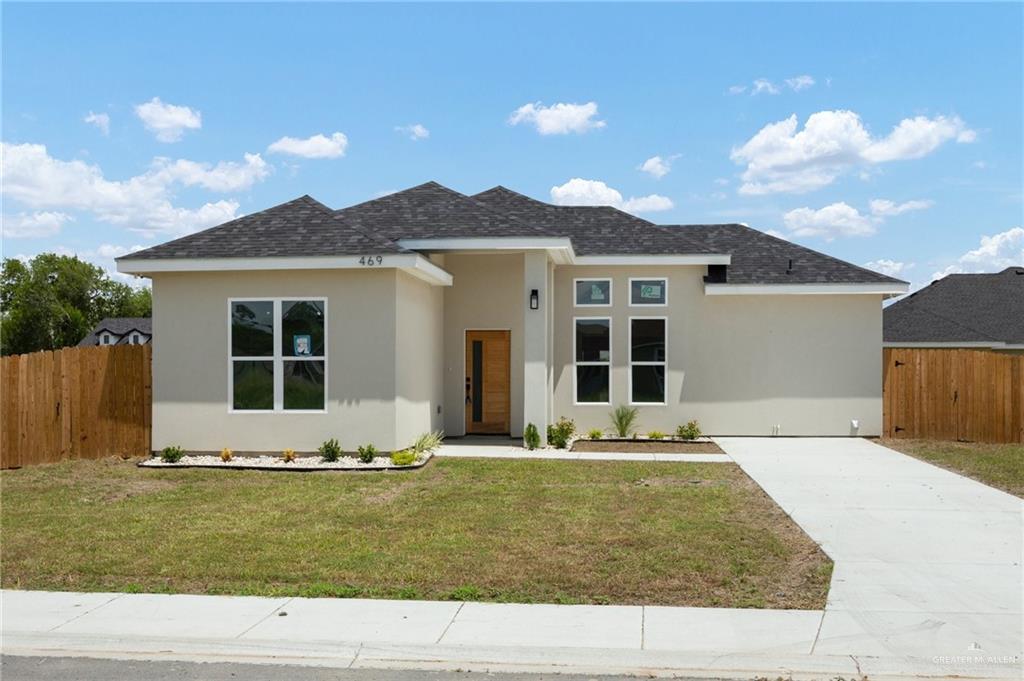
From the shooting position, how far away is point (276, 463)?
46.3 ft

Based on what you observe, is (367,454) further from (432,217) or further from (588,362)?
(588,362)

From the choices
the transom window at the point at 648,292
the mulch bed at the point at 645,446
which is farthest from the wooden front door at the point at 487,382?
the transom window at the point at 648,292

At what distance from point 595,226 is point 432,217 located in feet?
14.4

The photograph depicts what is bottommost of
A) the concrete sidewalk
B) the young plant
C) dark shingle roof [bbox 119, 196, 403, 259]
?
the concrete sidewalk

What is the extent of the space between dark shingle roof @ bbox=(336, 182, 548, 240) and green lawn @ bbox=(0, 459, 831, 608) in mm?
5084

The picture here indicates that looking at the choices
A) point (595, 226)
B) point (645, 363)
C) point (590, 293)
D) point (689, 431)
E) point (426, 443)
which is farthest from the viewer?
point (595, 226)

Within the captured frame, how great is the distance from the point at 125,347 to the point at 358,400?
13.8 feet

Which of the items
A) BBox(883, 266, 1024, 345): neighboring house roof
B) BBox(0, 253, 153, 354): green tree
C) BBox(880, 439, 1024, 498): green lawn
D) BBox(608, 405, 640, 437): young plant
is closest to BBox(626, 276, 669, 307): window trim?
BBox(608, 405, 640, 437): young plant

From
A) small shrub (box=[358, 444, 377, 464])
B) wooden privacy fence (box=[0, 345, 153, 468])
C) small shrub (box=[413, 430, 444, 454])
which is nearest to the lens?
small shrub (box=[358, 444, 377, 464])

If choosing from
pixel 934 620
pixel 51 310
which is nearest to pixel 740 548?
pixel 934 620

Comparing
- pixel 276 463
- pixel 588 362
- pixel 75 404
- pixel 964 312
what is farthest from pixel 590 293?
pixel 964 312

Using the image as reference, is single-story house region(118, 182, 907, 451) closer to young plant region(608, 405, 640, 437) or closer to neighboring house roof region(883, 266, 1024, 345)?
young plant region(608, 405, 640, 437)

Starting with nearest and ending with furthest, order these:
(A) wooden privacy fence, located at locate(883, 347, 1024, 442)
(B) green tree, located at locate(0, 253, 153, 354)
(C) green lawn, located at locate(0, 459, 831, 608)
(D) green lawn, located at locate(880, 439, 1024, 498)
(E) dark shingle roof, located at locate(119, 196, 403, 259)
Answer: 1. (C) green lawn, located at locate(0, 459, 831, 608)
2. (D) green lawn, located at locate(880, 439, 1024, 498)
3. (E) dark shingle roof, located at locate(119, 196, 403, 259)
4. (A) wooden privacy fence, located at locate(883, 347, 1024, 442)
5. (B) green tree, located at locate(0, 253, 153, 354)

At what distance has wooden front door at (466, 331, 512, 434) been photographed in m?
18.6
